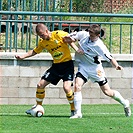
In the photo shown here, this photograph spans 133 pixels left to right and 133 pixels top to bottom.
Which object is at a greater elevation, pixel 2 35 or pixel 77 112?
pixel 2 35

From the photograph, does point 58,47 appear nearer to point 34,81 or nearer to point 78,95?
point 78,95

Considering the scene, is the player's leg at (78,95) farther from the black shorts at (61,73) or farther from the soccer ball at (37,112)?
the soccer ball at (37,112)

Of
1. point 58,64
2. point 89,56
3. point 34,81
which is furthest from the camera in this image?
point 34,81

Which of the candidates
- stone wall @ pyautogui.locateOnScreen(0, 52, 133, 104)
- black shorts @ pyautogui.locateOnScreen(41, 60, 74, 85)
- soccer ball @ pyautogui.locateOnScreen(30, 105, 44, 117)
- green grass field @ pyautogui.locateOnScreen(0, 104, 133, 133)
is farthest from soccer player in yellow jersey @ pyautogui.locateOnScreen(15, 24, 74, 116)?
stone wall @ pyautogui.locateOnScreen(0, 52, 133, 104)

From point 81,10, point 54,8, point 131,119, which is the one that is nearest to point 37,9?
point 54,8

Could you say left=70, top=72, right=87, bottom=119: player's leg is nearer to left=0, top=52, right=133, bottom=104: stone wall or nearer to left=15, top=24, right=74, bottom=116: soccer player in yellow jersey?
left=15, top=24, right=74, bottom=116: soccer player in yellow jersey

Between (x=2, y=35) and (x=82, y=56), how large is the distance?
4749mm

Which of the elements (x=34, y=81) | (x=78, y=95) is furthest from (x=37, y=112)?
(x=34, y=81)

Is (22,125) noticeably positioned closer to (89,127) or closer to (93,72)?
(89,127)

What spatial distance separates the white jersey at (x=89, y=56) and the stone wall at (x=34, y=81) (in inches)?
129

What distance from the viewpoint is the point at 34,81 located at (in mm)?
14164

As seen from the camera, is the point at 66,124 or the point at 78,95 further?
the point at 78,95

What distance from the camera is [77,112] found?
1045 cm

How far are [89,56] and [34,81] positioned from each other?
3.53 meters
